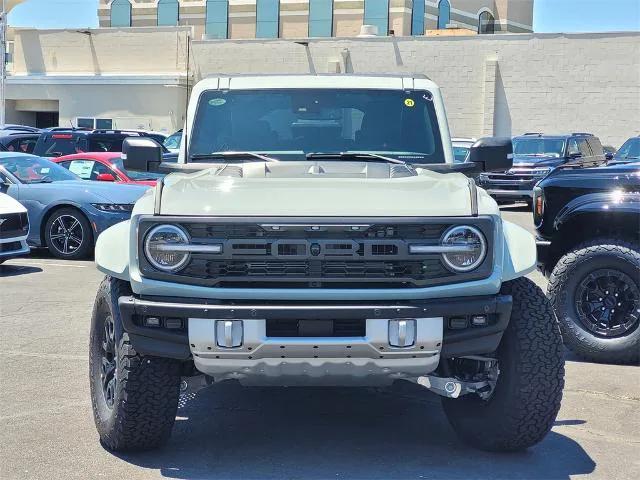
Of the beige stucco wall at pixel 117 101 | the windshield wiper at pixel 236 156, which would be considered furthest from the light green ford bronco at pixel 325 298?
the beige stucco wall at pixel 117 101

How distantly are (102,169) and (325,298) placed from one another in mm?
11415

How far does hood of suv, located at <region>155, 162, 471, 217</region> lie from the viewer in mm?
4625

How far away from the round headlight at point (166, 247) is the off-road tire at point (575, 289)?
146 inches

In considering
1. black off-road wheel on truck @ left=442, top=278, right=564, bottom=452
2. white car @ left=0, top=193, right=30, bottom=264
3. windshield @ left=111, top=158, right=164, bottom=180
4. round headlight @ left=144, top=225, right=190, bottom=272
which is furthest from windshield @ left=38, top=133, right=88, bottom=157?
black off-road wheel on truck @ left=442, top=278, right=564, bottom=452

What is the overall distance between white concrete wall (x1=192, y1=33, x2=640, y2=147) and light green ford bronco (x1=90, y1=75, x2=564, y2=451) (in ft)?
95.6

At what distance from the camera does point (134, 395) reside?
15.8 feet

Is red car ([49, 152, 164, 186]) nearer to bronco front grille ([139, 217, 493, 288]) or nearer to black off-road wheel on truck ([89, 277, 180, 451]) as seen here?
black off-road wheel on truck ([89, 277, 180, 451])

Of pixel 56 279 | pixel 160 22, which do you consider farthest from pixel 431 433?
pixel 160 22

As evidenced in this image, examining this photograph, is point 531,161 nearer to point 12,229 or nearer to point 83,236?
point 83,236

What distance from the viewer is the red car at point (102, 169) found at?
15172 mm

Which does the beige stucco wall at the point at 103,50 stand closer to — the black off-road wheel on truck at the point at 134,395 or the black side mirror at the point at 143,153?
the black side mirror at the point at 143,153

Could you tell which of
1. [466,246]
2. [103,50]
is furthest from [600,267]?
[103,50]

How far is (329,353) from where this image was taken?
4.50 meters

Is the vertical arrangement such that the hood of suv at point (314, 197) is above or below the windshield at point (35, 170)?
above
